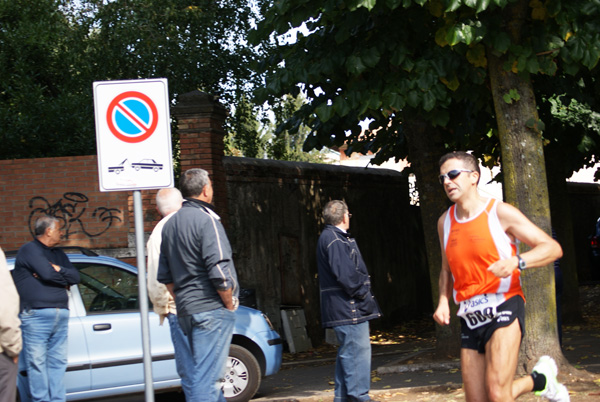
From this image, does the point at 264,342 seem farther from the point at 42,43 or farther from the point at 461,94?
the point at 42,43

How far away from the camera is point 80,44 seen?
1500cm

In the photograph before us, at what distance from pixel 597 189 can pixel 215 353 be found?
72.9ft

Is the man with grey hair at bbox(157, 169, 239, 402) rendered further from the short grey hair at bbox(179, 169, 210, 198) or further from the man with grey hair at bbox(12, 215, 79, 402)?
the man with grey hair at bbox(12, 215, 79, 402)

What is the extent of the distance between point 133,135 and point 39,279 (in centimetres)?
208

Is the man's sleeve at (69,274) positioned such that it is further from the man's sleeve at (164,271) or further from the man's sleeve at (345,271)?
the man's sleeve at (345,271)

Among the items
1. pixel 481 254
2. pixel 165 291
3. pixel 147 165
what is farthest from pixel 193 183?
pixel 481 254

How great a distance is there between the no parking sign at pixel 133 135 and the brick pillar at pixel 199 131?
249 inches

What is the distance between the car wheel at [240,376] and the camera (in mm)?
8469

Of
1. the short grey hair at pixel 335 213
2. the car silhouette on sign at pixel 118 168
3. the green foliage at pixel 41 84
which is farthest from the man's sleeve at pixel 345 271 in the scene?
the green foliage at pixel 41 84

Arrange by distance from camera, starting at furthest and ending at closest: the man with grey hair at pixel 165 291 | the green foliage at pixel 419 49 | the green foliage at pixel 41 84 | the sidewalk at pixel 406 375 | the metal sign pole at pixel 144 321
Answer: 1. the green foliage at pixel 41 84
2. the sidewalk at pixel 406 375
3. the green foliage at pixel 419 49
4. the man with grey hair at pixel 165 291
5. the metal sign pole at pixel 144 321

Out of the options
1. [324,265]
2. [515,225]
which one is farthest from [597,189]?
[515,225]

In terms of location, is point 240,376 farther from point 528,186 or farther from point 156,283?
point 528,186

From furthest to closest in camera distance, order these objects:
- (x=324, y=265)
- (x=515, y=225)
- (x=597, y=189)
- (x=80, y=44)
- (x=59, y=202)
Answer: (x=597, y=189) → (x=80, y=44) → (x=59, y=202) → (x=324, y=265) → (x=515, y=225)

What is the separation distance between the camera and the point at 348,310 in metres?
7.09
